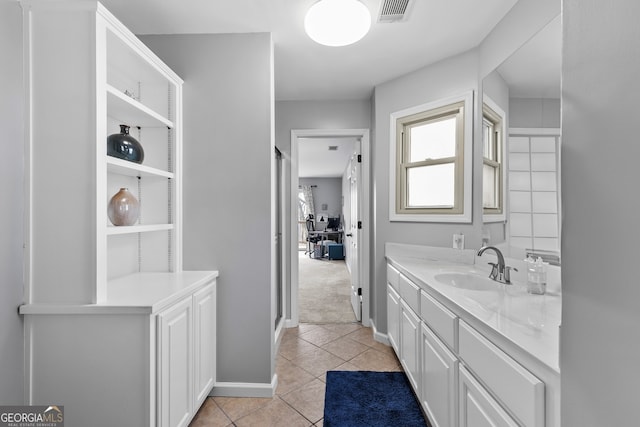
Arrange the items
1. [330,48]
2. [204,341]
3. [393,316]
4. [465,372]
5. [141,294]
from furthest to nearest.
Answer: [393,316]
[330,48]
[204,341]
[141,294]
[465,372]

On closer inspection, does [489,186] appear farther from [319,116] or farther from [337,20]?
[319,116]

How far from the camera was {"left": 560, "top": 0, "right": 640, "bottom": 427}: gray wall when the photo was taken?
16.4 inches

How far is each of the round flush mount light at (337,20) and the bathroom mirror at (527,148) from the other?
3.06 ft

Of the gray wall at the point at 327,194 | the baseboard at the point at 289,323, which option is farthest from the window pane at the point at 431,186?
the gray wall at the point at 327,194

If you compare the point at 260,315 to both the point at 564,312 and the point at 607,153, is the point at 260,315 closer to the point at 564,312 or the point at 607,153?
the point at 564,312

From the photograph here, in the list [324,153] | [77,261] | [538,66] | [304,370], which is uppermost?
[324,153]

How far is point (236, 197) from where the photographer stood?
1.98 metres

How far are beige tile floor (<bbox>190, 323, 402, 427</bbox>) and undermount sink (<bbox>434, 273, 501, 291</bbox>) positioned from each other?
932 millimetres

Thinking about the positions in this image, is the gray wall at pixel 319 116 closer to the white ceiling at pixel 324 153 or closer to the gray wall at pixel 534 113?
the white ceiling at pixel 324 153

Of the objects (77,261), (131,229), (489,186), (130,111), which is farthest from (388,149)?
(77,261)

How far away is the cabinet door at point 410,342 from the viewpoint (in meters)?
1.82

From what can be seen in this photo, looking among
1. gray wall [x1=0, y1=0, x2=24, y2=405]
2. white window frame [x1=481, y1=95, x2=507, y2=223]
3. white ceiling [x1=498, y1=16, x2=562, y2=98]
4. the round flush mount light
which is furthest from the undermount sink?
gray wall [x1=0, y1=0, x2=24, y2=405]

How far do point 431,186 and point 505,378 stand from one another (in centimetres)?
178

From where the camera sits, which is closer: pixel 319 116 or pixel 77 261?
pixel 77 261
